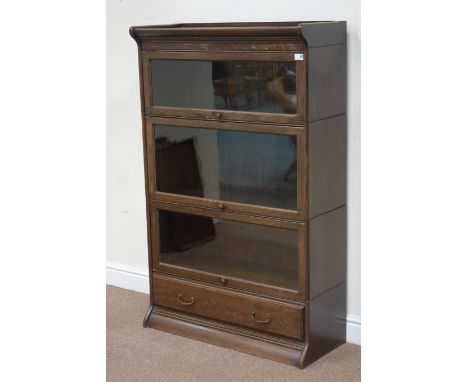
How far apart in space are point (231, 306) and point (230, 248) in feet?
0.82

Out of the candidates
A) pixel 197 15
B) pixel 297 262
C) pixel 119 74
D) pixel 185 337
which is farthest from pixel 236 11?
pixel 185 337

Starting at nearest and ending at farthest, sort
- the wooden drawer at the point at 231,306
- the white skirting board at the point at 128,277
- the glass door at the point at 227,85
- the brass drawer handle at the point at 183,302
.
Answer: the glass door at the point at 227,85, the wooden drawer at the point at 231,306, the brass drawer handle at the point at 183,302, the white skirting board at the point at 128,277

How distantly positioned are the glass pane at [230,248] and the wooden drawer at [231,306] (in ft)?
0.27

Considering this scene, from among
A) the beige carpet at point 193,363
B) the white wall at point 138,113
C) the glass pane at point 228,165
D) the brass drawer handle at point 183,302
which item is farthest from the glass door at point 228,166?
the beige carpet at point 193,363

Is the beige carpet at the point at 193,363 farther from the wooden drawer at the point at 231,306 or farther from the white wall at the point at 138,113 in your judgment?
the white wall at the point at 138,113

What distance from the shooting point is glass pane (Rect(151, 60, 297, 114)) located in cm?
273

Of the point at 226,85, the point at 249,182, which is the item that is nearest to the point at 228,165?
the point at 249,182

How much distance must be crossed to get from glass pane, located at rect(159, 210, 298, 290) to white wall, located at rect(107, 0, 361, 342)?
323mm

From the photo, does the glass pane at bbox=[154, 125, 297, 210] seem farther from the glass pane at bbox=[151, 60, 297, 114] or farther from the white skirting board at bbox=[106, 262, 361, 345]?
the white skirting board at bbox=[106, 262, 361, 345]

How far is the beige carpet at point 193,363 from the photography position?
2.81 m
